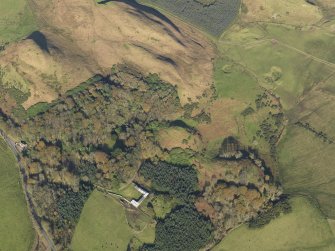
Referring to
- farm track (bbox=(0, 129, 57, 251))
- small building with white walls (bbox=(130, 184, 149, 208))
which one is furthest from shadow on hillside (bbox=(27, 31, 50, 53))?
small building with white walls (bbox=(130, 184, 149, 208))

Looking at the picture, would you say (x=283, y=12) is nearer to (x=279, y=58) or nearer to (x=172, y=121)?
(x=279, y=58)

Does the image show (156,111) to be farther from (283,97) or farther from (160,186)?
(283,97)

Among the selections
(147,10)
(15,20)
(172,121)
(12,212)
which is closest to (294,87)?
(172,121)

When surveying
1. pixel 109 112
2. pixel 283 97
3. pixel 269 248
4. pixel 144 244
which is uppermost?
pixel 283 97

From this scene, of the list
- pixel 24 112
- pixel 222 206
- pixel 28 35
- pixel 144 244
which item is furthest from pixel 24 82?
pixel 222 206

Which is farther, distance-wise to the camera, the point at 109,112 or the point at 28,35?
the point at 28,35

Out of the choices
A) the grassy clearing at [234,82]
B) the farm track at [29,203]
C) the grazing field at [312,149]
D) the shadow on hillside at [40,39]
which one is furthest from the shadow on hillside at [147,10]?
the farm track at [29,203]
